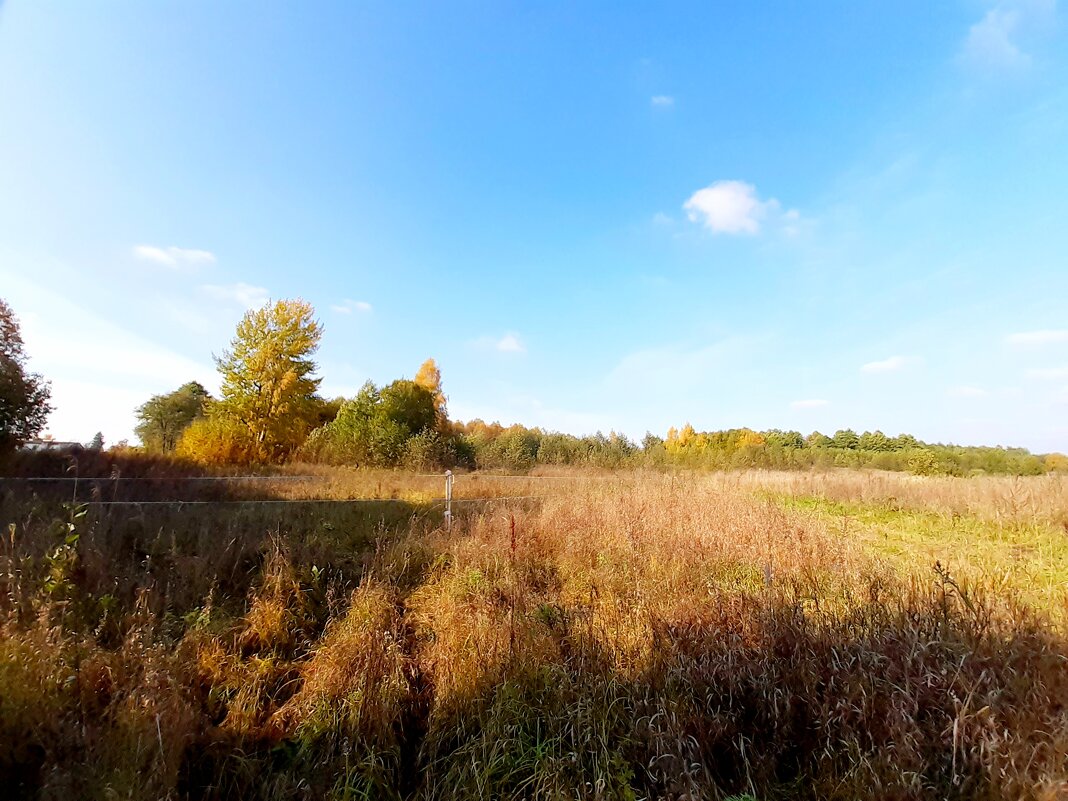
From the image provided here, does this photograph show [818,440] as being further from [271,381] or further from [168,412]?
[168,412]

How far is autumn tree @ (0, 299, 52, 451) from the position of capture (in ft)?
30.9

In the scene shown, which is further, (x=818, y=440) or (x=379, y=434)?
(x=818, y=440)

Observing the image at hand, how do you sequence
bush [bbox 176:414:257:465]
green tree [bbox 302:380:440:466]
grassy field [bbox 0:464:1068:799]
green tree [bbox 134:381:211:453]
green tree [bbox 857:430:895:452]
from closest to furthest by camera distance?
grassy field [bbox 0:464:1068:799], bush [bbox 176:414:257:465], green tree [bbox 302:380:440:466], green tree [bbox 134:381:211:453], green tree [bbox 857:430:895:452]

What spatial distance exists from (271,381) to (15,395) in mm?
7191

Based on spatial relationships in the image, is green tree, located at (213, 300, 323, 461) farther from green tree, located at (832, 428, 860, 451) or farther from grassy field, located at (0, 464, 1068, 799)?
green tree, located at (832, 428, 860, 451)

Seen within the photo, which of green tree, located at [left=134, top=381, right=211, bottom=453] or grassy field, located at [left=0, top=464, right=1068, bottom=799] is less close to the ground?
green tree, located at [left=134, top=381, right=211, bottom=453]

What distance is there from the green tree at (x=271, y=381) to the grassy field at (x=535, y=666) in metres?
11.3

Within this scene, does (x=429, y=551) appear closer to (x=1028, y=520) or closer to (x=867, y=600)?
(x=867, y=600)

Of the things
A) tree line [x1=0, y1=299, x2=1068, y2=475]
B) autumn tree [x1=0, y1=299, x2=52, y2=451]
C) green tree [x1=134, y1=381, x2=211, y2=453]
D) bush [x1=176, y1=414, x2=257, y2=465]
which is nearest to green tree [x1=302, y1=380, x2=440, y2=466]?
tree line [x1=0, y1=299, x2=1068, y2=475]

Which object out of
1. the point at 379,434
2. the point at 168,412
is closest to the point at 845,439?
the point at 379,434

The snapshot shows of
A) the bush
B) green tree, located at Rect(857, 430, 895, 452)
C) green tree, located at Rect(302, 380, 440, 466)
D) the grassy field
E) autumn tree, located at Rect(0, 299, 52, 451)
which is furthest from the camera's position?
green tree, located at Rect(857, 430, 895, 452)

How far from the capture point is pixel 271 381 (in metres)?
16.6

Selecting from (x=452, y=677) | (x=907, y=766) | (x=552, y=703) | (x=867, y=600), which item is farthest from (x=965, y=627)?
(x=452, y=677)

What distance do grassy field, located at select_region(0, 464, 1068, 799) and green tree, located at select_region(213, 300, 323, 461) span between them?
1132 centimetres
